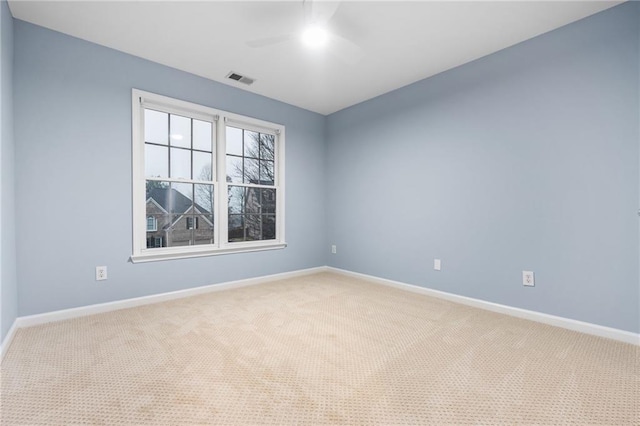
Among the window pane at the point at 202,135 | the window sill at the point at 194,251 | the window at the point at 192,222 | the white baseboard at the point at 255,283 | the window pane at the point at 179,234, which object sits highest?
the window pane at the point at 202,135

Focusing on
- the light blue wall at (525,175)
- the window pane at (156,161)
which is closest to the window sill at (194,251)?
Result: the window pane at (156,161)

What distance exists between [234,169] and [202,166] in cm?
43

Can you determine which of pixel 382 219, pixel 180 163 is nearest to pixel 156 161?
pixel 180 163

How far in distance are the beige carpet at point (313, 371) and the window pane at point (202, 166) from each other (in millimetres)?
1530

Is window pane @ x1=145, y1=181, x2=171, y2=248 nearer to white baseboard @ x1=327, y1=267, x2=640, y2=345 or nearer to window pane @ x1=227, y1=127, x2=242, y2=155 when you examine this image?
window pane @ x1=227, y1=127, x2=242, y2=155

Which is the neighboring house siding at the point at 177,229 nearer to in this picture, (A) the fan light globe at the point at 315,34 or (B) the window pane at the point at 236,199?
(B) the window pane at the point at 236,199

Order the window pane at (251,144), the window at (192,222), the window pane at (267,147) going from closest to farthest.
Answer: the window at (192,222), the window pane at (251,144), the window pane at (267,147)

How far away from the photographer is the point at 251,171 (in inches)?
155

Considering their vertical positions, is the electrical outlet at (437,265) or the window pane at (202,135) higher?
the window pane at (202,135)

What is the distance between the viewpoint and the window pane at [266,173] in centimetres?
404

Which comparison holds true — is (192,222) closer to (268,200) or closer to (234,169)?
(234,169)

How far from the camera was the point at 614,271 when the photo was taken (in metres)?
2.19

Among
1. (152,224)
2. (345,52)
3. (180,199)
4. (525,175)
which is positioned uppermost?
(345,52)

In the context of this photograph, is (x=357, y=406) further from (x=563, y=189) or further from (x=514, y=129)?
(x=514, y=129)
